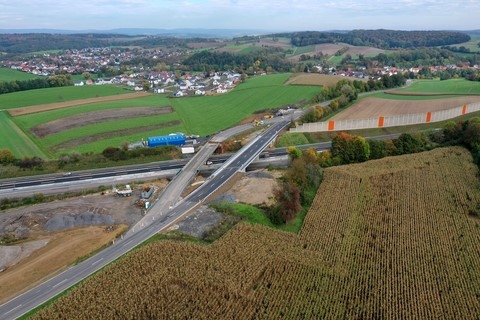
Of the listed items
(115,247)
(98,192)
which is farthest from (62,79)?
(115,247)

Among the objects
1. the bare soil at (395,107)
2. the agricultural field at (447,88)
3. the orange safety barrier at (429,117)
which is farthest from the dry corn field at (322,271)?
the agricultural field at (447,88)

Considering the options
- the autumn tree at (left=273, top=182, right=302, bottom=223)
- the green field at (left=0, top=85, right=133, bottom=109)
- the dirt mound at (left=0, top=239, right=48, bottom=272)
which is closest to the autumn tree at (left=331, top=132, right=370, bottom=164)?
the autumn tree at (left=273, top=182, right=302, bottom=223)

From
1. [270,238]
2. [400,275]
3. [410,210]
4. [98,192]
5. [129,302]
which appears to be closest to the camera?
[129,302]

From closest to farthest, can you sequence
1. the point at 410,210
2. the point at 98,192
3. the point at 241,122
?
1. the point at 410,210
2. the point at 98,192
3. the point at 241,122

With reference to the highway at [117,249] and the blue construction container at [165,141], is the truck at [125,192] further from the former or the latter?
the blue construction container at [165,141]

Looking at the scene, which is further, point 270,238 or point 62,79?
point 62,79

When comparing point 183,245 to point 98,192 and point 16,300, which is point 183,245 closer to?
point 16,300
